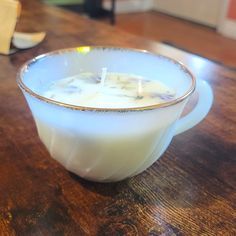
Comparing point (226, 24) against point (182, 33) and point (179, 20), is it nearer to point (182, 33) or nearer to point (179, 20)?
point (182, 33)

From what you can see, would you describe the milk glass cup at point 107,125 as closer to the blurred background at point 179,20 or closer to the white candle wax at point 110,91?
the white candle wax at point 110,91

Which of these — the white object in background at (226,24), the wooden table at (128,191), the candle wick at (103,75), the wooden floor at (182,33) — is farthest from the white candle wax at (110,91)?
the white object in background at (226,24)

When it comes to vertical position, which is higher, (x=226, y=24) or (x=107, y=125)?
(x=107, y=125)

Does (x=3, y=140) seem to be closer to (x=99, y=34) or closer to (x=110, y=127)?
(x=110, y=127)

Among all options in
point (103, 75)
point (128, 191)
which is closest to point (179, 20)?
point (103, 75)

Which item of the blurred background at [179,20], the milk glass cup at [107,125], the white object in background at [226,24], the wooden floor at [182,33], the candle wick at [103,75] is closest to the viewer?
the milk glass cup at [107,125]

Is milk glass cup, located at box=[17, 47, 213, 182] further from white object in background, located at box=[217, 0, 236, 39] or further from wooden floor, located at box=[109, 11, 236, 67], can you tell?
white object in background, located at box=[217, 0, 236, 39]
